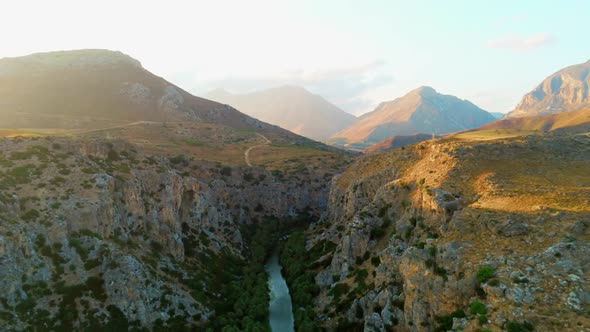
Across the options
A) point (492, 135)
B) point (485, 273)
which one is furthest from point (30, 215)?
point (492, 135)

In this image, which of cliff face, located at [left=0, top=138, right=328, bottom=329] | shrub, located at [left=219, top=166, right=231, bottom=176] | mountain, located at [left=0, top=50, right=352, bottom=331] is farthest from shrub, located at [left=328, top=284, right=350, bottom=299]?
shrub, located at [left=219, top=166, right=231, bottom=176]

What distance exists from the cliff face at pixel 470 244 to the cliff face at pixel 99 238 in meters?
24.0

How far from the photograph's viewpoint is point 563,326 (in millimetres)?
28453

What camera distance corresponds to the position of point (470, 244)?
130 feet

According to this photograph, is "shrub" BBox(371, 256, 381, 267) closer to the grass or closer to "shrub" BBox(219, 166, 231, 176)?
the grass

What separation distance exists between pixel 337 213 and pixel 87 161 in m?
54.9

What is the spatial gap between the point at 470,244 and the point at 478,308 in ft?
26.8

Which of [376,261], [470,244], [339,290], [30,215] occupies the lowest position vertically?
[339,290]

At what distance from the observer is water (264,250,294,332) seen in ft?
196

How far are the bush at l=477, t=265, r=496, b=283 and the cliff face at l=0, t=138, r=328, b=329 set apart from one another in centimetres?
3865

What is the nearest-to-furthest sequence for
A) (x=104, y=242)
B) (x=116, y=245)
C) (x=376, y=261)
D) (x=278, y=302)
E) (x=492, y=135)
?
(x=104, y=242) → (x=116, y=245) → (x=376, y=261) → (x=278, y=302) → (x=492, y=135)

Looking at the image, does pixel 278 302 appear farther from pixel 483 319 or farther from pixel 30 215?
pixel 483 319

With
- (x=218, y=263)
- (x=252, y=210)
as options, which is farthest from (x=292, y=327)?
(x=252, y=210)

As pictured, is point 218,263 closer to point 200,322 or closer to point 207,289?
point 207,289
